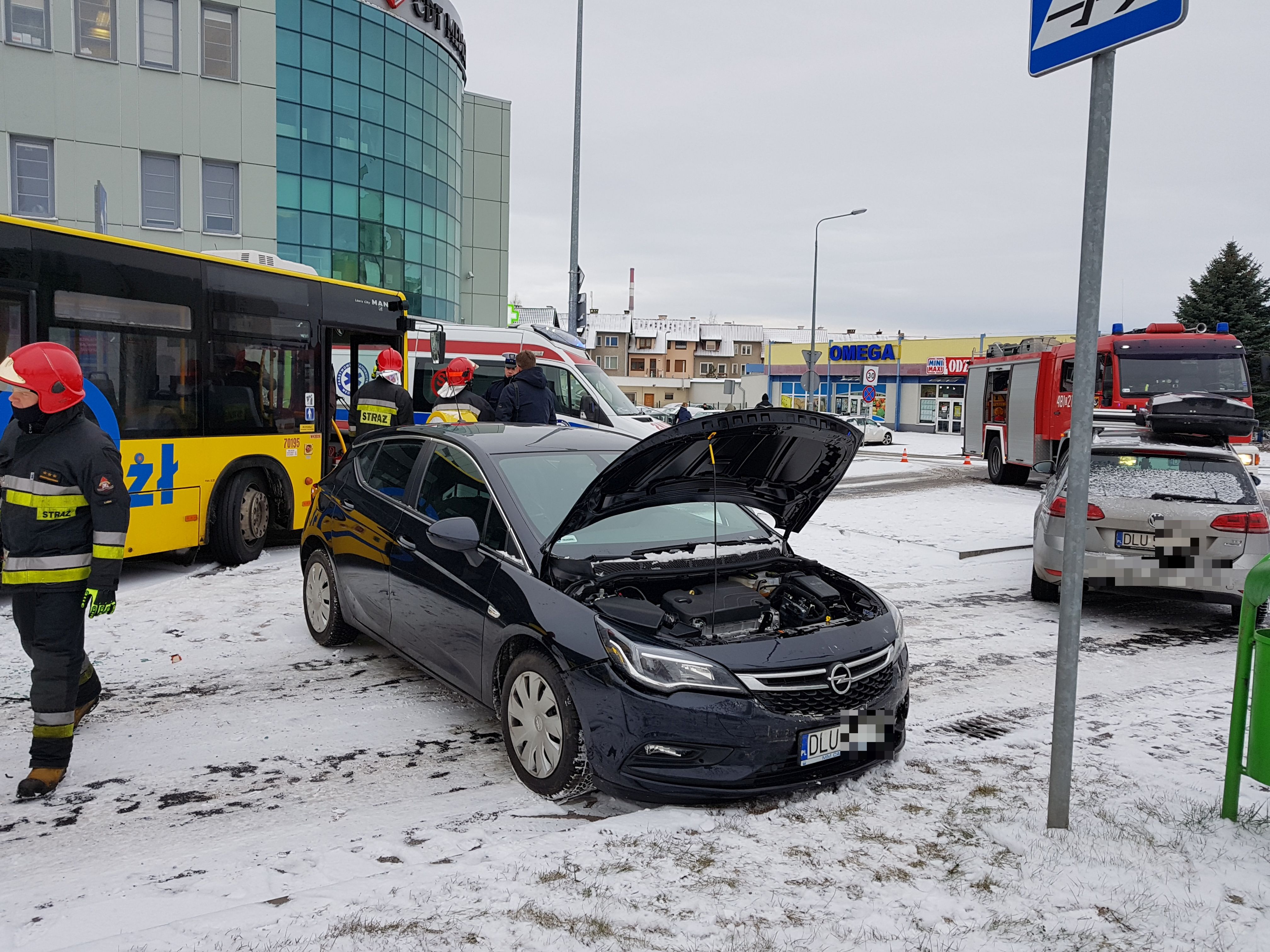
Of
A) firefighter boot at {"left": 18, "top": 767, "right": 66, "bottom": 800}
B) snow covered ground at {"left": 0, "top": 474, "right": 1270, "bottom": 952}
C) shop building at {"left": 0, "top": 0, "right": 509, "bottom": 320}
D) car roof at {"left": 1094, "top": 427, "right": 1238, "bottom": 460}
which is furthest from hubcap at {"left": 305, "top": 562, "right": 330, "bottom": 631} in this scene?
shop building at {"left": 0, "top": 0, "right": 509, "bottom": 320}

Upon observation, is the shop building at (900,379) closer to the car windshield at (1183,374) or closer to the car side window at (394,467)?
the car windshield at (1183,374)

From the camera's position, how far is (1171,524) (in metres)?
6.85

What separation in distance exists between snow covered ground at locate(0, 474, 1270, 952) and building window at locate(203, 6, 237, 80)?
84.4 feet

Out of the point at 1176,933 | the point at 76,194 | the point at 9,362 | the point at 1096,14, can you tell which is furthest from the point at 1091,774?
the point at 76,194

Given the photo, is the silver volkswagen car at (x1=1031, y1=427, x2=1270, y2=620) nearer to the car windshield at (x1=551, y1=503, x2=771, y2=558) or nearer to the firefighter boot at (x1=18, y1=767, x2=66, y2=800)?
the car windshield at (x1=551, y1=503, x2=771, y2=558)

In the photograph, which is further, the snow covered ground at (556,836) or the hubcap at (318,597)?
the hubcap at (318,597)

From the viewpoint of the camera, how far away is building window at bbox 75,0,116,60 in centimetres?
2464

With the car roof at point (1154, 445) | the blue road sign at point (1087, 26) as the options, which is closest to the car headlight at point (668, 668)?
the blue road sign at point (1087, 26)

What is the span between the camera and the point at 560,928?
9.47 feet

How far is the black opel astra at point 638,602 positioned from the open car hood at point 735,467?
0.5 inches

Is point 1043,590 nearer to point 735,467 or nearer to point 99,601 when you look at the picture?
point 735,467

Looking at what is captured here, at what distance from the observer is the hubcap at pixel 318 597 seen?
6.02 m

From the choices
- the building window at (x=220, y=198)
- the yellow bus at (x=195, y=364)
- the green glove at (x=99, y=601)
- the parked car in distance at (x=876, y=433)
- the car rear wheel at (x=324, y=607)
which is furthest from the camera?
the parked car in distance at (x=876, y=433)

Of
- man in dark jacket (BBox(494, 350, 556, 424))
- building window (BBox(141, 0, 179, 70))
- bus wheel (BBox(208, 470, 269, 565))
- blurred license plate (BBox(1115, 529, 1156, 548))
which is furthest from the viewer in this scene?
building window (BBox(141, 0, 179, 70))
